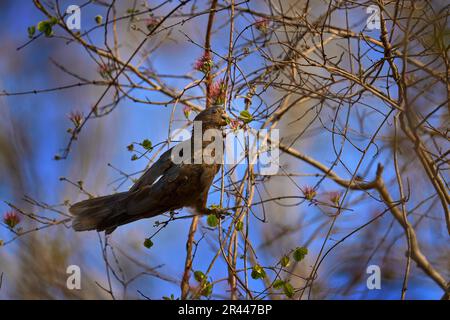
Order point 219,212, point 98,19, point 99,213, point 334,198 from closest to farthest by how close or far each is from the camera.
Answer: point 219,212
point 99,213
point 334,198
point 98,19

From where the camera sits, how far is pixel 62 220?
109 inches

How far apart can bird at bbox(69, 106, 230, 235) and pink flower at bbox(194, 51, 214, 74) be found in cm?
19

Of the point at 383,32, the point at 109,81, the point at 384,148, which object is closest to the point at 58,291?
the point at 109,81

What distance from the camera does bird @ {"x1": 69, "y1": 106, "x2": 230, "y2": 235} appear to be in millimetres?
2344

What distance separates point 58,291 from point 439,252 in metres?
2.15

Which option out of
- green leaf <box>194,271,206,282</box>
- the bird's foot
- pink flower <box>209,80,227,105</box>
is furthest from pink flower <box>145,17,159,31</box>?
green leaf <box>194,271,206,282</box>

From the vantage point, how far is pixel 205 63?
2.25 meters

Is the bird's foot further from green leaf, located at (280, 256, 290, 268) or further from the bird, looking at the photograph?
green leaf, located at (280, 256, 290, 268)

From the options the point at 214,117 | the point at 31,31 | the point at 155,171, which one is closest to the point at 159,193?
the point at 155,171

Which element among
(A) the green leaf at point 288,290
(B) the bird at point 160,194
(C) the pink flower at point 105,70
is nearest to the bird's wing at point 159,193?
(B) the bird at point 160,194

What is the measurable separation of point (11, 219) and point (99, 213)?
0.60 meters

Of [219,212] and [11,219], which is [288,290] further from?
[11,219]

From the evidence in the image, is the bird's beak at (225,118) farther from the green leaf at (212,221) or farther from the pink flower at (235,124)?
the green leaf at (212,221)
